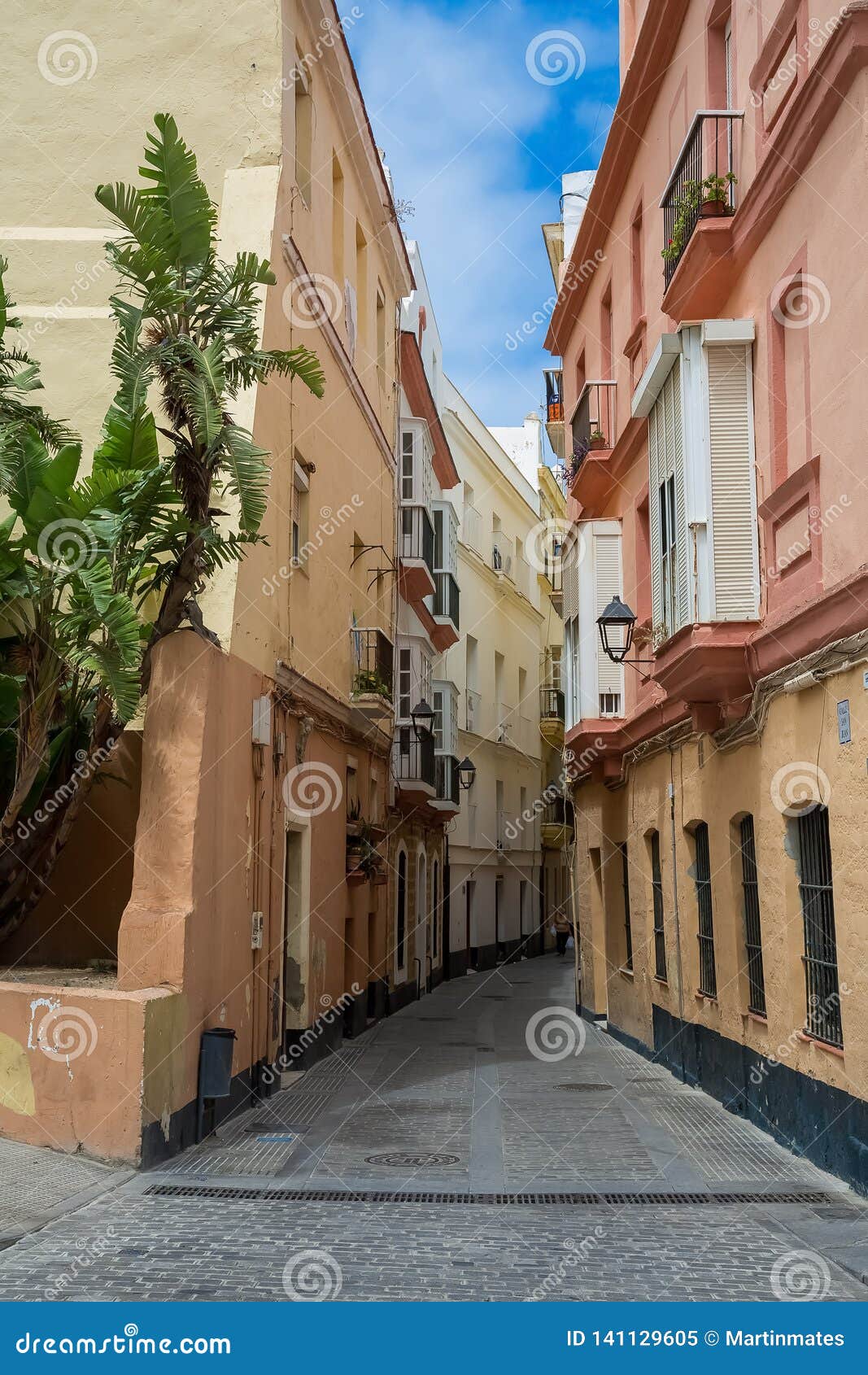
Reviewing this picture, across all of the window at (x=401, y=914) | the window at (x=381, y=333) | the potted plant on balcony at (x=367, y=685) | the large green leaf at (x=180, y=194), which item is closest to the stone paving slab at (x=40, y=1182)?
the large green leaf at (x=180, y=194)

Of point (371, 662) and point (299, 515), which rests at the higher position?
point (299, 515)

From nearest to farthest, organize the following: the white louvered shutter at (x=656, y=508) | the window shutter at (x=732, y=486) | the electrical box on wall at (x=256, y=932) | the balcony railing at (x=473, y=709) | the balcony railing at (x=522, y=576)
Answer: the window shutter at (x=732, y=486)
the electrical box on wall at (x=256, y=932)
the white louvered shutter at (x=656, y=508)
the balcony railing at (x=473, y=709)
the balcony railing at (x=522, y=576)

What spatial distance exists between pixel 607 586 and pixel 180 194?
356 inches

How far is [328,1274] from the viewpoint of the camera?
6645mm

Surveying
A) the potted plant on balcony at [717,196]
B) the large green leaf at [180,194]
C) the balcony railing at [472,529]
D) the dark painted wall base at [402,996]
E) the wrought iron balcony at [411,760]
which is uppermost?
the balcony railing at [472,529]

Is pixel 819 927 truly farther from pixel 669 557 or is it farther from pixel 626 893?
pixel 626 893

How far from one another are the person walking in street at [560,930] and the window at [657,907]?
28.0 m

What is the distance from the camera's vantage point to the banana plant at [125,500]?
9.73 m

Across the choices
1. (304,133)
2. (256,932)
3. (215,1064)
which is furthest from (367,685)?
(215,1064)

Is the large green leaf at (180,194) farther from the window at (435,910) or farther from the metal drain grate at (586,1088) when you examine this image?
the window at (435,910)

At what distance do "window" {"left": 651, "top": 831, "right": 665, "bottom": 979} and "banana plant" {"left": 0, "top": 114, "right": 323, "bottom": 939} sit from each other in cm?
717

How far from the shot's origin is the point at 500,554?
39.2m

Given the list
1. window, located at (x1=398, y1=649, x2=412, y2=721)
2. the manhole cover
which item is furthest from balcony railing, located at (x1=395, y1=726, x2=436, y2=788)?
the manhole cover

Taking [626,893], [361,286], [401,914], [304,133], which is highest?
[361,286]
